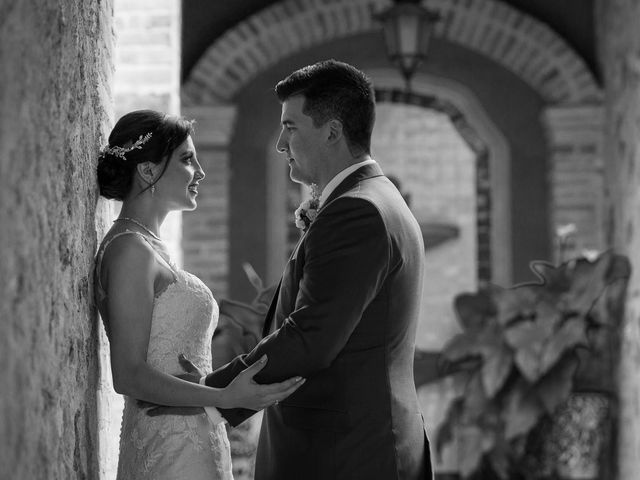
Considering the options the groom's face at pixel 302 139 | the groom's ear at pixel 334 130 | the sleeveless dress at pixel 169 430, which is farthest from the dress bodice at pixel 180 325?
the groom's ear at pixel 334 130

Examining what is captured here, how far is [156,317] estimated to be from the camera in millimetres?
2910

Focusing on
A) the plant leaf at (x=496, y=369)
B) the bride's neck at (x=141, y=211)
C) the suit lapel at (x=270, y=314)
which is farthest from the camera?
the plant leaf at (x=496, y=369)

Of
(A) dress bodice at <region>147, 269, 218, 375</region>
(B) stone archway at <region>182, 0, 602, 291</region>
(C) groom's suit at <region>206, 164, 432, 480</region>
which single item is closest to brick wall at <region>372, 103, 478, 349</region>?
(B) stone archway at <region>182, 0, 602, 291</region>

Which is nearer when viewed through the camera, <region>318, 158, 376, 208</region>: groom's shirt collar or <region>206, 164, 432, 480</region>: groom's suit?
<region>206, 164, 432, 480</region>: groom's suit

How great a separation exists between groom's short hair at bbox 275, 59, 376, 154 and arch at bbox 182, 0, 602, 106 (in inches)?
208

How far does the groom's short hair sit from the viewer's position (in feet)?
9.36

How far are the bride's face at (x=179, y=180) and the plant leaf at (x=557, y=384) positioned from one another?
4017 mm

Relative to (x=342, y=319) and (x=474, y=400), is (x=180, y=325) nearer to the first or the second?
(x=342, y=319)

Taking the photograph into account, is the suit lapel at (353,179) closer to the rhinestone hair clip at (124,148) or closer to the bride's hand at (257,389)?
the bride's hand at (257,389)

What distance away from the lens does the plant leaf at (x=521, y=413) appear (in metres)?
6.68

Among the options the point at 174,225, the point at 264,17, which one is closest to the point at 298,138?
the point at 174,225

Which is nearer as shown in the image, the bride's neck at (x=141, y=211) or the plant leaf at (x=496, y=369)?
the bride's neck at (x=141, y=211)

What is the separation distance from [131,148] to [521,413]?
13.9ft

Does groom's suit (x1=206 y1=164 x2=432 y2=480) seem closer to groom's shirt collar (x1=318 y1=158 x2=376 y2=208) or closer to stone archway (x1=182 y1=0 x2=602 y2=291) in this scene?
groom's shirt collar (x1=318 y1=158 x2=376 y2=208)
